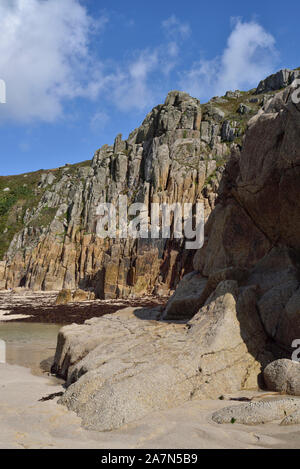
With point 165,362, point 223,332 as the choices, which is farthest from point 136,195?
point 165,362

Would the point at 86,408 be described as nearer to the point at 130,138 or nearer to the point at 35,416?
the point at 35,416

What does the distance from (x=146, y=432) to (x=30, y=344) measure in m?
12.6

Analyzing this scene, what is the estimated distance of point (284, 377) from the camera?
21.7 ft

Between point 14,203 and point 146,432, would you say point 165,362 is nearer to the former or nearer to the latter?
point 146,432

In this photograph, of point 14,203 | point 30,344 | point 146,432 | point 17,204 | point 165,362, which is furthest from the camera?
point 14,203

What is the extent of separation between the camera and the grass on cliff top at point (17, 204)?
82.7 meters

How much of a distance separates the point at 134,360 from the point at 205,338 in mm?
1809

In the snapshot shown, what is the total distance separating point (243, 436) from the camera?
176 inches

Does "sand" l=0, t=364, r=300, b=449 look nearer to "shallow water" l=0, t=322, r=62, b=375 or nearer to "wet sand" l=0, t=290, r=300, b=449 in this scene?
"wet sand" l=0, t=290, r=300, b=449

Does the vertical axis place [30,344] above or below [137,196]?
below


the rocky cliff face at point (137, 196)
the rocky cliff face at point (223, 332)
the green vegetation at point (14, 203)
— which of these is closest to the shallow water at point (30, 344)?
the rocky cliff face at point (223, 332)

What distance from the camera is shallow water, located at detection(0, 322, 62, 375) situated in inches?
471

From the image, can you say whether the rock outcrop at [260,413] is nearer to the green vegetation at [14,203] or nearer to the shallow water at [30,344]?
the shallow water at [30,344]

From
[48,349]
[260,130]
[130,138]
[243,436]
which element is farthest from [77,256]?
[243,436]
